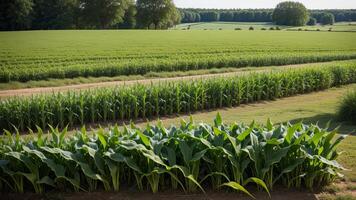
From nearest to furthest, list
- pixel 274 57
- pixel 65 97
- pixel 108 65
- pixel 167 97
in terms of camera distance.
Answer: pixel 65 97 → pixel 167 97 → pixel 108 65 → pixel 274 57

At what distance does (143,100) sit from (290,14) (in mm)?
100155

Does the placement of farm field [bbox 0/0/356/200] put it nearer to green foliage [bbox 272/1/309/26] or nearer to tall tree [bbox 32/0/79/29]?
tall tree [bbox 32/0/79/29]

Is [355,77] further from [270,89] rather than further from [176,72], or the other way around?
[176,72]

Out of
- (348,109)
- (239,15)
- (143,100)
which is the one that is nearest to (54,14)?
(239,15)

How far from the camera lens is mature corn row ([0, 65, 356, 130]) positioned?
1277 cm

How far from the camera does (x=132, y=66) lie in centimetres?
2702

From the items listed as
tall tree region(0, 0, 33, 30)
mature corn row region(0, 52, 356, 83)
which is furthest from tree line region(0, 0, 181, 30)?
mature corn row region(0, 52, 356, 83)

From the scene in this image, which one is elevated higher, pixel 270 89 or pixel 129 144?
pixel 129 144

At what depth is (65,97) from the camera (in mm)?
13391

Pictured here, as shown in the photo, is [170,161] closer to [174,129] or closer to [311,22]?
[174,129]

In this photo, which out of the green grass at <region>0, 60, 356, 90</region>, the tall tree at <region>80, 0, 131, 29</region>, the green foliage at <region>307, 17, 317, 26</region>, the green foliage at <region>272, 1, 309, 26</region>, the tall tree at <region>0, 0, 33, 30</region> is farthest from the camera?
the green foliage at <region>307, 17, 317, 26</region>

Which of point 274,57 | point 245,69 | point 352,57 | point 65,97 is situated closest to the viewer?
point 65,97

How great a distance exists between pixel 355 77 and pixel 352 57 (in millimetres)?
16410

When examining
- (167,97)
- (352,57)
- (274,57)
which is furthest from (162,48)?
(167,97)
